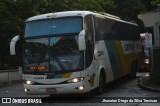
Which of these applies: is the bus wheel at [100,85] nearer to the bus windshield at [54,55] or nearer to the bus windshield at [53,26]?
the bus windshield at [54,55]

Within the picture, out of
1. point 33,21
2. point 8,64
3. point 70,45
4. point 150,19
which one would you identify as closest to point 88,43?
point 70,45

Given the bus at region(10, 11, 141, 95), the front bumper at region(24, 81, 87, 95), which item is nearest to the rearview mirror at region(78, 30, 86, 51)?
the bus at region(10, 11, 141, 95)

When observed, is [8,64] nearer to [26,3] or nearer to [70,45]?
[26,3]

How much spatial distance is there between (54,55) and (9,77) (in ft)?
42.3

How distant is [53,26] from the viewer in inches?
626

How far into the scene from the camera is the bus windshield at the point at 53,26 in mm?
15642

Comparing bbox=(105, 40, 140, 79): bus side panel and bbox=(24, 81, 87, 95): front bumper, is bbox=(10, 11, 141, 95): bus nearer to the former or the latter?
bbox=(24, 81, 87, 95): front bumper

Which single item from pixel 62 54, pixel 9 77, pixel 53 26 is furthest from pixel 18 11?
pixel 62 54

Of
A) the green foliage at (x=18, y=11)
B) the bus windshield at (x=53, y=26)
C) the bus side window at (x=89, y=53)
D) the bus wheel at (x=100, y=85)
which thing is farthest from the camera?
the green foliage at (x=18, y=11)

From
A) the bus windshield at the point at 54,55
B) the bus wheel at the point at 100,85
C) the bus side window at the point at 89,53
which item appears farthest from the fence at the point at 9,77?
the bus side window at the point at 89,53

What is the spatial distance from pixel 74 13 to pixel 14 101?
12.6ft

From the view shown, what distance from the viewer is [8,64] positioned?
36219 millimetres

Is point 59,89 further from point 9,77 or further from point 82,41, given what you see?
point 9,77

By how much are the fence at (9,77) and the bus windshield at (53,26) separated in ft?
35.3
